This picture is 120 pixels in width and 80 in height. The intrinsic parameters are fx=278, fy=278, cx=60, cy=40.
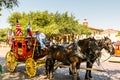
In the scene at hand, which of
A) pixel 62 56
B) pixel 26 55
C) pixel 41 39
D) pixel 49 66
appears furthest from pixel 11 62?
pixel 62 56

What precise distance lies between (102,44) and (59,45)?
194 cm

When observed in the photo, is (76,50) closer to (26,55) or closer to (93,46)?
(93,46)

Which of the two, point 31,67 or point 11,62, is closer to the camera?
point 31,67

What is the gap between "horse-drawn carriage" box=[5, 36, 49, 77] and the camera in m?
12.7

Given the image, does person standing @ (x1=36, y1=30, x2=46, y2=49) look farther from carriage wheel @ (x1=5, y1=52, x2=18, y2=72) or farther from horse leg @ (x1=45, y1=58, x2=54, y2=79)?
carriage wheel @ (x1=5, y1=52, x2=18, y2=72)

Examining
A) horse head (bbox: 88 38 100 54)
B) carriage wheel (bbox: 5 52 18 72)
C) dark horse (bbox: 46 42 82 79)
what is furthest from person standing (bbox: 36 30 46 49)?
horse head (bbox: 88 38 100 54)

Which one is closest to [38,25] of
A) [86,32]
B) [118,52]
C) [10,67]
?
[86,32]

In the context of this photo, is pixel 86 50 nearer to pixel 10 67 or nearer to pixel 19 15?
pixel 10 67

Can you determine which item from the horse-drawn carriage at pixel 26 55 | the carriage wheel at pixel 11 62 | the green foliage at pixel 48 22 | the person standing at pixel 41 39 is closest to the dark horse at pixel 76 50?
the person standing at pixel 41 39

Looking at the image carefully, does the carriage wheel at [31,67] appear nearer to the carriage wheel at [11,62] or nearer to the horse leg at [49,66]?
the horse leg at [49,66]

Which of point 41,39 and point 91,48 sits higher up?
point 41,39

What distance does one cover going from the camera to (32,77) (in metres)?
12.7

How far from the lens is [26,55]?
13.4 m

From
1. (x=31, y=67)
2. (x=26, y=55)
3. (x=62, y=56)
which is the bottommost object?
(x=31, y=67)
